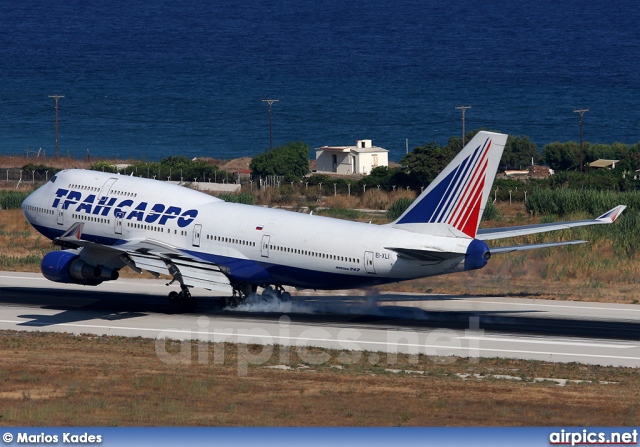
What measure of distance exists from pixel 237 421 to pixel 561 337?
18.7 meters

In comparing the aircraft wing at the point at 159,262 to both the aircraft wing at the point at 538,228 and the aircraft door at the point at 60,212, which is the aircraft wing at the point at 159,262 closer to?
the aircraft door at the point at 60,212

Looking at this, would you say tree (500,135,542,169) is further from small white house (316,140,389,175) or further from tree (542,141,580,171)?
small white house (316,140,389,175)

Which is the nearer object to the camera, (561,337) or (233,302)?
(561,337)

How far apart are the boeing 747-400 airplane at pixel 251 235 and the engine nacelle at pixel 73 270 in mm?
44

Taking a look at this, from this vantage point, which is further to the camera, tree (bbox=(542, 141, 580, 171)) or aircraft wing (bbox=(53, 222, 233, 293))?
tree (bbox=(542, 141, 580, 171))

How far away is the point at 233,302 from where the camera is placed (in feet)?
163

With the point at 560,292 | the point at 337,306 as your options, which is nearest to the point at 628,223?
the point at 560,292

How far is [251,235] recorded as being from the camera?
4781 cm

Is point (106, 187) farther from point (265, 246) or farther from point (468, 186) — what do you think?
point (468, 186)

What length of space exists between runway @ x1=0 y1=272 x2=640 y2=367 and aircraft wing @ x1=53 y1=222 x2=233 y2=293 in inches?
62.2

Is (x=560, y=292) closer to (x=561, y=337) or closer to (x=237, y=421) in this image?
(x=561, y=337)

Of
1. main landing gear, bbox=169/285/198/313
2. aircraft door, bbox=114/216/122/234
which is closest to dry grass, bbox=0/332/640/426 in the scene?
main landing gear, bbox=169/285/198/313

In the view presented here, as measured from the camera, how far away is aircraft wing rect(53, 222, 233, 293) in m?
47.1

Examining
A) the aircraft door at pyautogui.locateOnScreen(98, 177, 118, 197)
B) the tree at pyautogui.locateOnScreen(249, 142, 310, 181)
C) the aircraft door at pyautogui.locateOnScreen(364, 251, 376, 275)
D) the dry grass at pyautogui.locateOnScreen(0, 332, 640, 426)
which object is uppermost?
the tree at pyautogui.locateOnScreen(249, 142, 310, 181)
